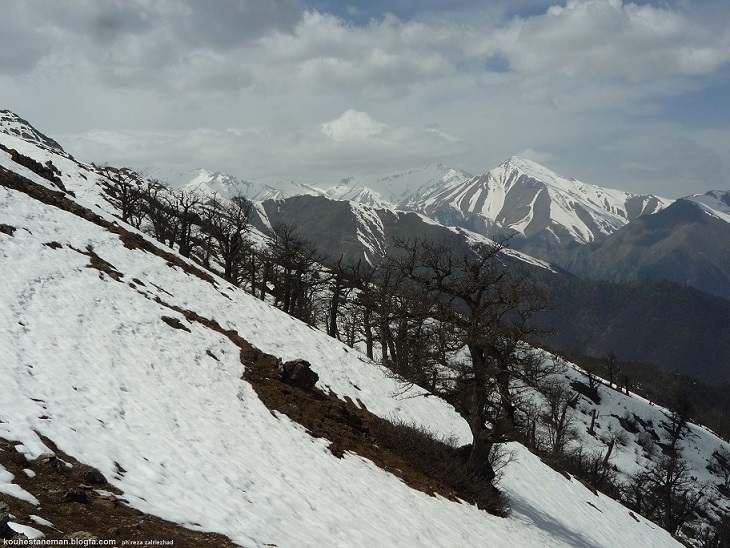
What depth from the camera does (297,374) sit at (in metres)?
21.6

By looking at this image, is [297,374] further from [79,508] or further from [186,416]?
[79,508]

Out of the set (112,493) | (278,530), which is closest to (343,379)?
(278,530)

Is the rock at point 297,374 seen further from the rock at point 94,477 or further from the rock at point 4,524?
the rock at point 4,524

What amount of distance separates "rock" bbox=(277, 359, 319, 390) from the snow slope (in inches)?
85.1

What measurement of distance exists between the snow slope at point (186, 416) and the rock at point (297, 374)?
85.1 inches

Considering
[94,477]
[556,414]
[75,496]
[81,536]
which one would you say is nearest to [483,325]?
[94,477]

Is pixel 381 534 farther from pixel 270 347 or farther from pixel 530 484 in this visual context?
pixel 530 484

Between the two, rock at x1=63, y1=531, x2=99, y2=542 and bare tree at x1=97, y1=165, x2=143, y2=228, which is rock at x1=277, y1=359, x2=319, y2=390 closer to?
rock at x1=63, y1=531, x2=99, y2=542

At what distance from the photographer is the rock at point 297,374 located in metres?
21.4

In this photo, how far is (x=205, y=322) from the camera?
77.6 feet

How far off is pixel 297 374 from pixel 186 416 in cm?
720

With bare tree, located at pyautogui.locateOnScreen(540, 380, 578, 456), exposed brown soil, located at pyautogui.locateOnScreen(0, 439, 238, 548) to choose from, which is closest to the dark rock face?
exposed brown soil, located at pyautogui.locateOnScreen(0, 439, 238, 548)

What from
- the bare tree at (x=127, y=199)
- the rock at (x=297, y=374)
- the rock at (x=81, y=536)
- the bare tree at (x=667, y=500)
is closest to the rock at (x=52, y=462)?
the rock at (x=81, y=536)

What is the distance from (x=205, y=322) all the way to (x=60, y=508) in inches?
614
